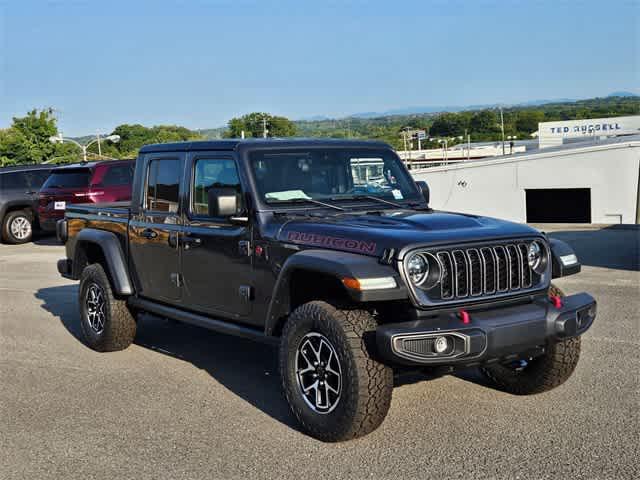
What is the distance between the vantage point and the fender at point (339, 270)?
4492 mm

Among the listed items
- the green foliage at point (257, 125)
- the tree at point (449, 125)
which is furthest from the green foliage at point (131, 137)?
the tree at point (449, 125)

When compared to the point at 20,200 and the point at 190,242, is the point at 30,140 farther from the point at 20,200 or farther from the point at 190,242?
the point at 190,242

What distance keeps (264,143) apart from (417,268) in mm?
1932

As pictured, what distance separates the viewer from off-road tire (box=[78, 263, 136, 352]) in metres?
7.27

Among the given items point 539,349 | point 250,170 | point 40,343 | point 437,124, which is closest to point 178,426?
point 250,170

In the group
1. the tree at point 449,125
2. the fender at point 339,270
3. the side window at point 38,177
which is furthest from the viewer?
the tree at point 449,125

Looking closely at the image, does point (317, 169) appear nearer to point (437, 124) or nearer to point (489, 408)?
point (489, 408)

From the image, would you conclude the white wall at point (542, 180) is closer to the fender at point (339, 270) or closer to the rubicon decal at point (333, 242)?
the rubicon decal at point (333, 242)

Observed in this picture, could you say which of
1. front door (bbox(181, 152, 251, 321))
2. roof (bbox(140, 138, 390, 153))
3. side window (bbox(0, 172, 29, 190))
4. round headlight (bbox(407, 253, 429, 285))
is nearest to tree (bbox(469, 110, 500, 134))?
side window (bbox(0, 172, 29, 190))

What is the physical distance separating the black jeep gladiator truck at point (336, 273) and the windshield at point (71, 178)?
33.4 feet

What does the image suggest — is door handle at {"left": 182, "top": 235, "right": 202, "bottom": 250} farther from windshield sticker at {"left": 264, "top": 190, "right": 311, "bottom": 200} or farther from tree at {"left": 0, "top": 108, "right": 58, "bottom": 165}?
tree at {"left": 0, "top": 108, "right": 58, "bottom": 165}

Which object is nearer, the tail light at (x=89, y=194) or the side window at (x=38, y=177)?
the tail light at (x=89, y=194)

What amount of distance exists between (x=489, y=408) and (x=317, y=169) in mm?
2190

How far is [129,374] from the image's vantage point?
6.65 m
